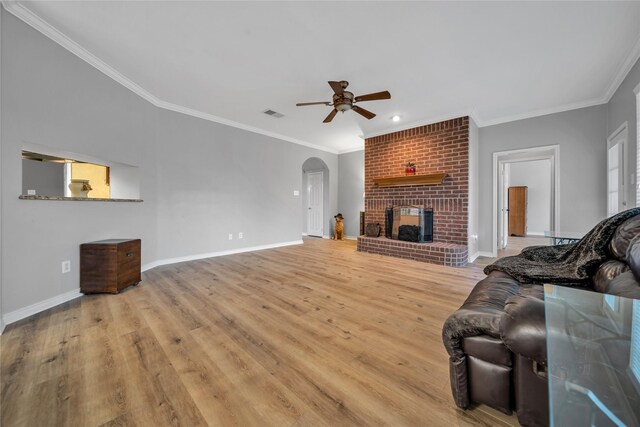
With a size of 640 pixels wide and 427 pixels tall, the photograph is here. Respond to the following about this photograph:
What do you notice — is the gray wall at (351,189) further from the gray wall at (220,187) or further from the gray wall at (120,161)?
the gray wall at (120,161)

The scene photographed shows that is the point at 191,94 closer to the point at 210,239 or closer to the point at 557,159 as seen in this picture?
the point at 210,239

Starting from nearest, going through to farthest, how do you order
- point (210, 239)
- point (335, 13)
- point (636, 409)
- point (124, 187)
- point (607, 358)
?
point (636, 409) → point (607, 358) → point (335, 13) → point (124, 187) → point (210, 239)

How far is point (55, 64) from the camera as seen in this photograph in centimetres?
241

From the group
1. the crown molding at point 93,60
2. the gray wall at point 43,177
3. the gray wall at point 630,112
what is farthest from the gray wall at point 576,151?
the gray wall at point 43,177

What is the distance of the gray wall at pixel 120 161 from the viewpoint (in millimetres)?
2092

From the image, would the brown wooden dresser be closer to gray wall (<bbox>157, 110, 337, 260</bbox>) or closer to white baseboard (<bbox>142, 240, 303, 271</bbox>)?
white baseboard (<bbox>142, 240, 303, 271</bbox>)

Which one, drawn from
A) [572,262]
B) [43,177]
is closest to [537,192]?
[572,262]

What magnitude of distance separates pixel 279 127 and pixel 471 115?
351cm

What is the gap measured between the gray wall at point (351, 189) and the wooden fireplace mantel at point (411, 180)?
1.55 m

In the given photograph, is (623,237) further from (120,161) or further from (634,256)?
(120,161)

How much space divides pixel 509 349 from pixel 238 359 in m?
1.45

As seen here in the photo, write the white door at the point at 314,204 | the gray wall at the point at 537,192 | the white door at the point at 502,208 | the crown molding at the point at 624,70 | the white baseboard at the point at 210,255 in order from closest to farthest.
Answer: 1. the crown molding at the point at 624,70
2. the white baseboard at the point at 210,255
3. the white door at the point at 502,208
4. the white door at the point at 314,204
5. the gray wall at the point at 537,192

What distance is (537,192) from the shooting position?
805cm

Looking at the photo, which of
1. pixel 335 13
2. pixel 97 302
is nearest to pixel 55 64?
pixel 97 302
